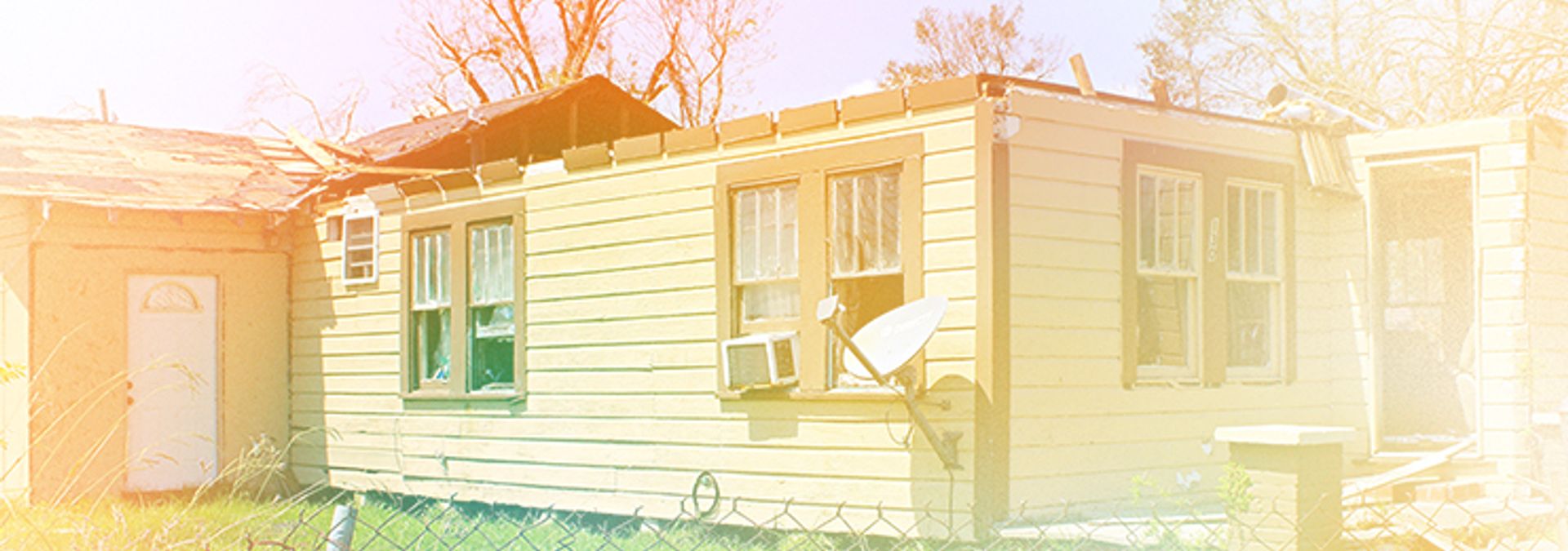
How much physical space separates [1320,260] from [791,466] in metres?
3.65

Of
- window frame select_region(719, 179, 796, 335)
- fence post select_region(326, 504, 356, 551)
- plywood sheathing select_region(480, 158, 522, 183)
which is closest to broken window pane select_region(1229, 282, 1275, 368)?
window frame select_region(719, 179, 796, 335)

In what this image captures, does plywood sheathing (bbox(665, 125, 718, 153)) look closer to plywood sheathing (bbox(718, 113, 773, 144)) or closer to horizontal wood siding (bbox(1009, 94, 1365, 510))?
plywood sheathing (bbox(718, 113, 773, 144))

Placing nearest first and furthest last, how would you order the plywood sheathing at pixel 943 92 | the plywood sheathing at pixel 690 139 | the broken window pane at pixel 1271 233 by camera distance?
the plywood sheathing at pixel 943 92, the plywood sheathing at pixel 690 139, the broken window pane at pixel 1271 233

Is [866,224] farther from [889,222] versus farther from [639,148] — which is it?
[639,148]

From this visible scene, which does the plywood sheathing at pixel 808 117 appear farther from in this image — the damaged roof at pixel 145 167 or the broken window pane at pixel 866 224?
the damaged roof at pixel 145 167

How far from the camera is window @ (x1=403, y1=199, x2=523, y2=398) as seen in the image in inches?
419

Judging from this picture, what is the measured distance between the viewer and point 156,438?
12383mm

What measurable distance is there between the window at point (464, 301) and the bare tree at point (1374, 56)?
21.6 ft

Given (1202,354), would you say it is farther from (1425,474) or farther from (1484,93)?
(1484,93)

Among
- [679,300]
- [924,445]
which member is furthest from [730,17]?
[924,445]

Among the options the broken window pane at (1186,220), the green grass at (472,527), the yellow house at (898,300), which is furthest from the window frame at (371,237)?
the broken window pane at (1186,220)

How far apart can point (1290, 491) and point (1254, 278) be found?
16.7 ft

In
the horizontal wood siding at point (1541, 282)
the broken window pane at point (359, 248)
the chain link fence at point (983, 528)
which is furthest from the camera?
the broken window pane at point (359, 248)

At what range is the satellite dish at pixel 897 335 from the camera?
23.5ft
